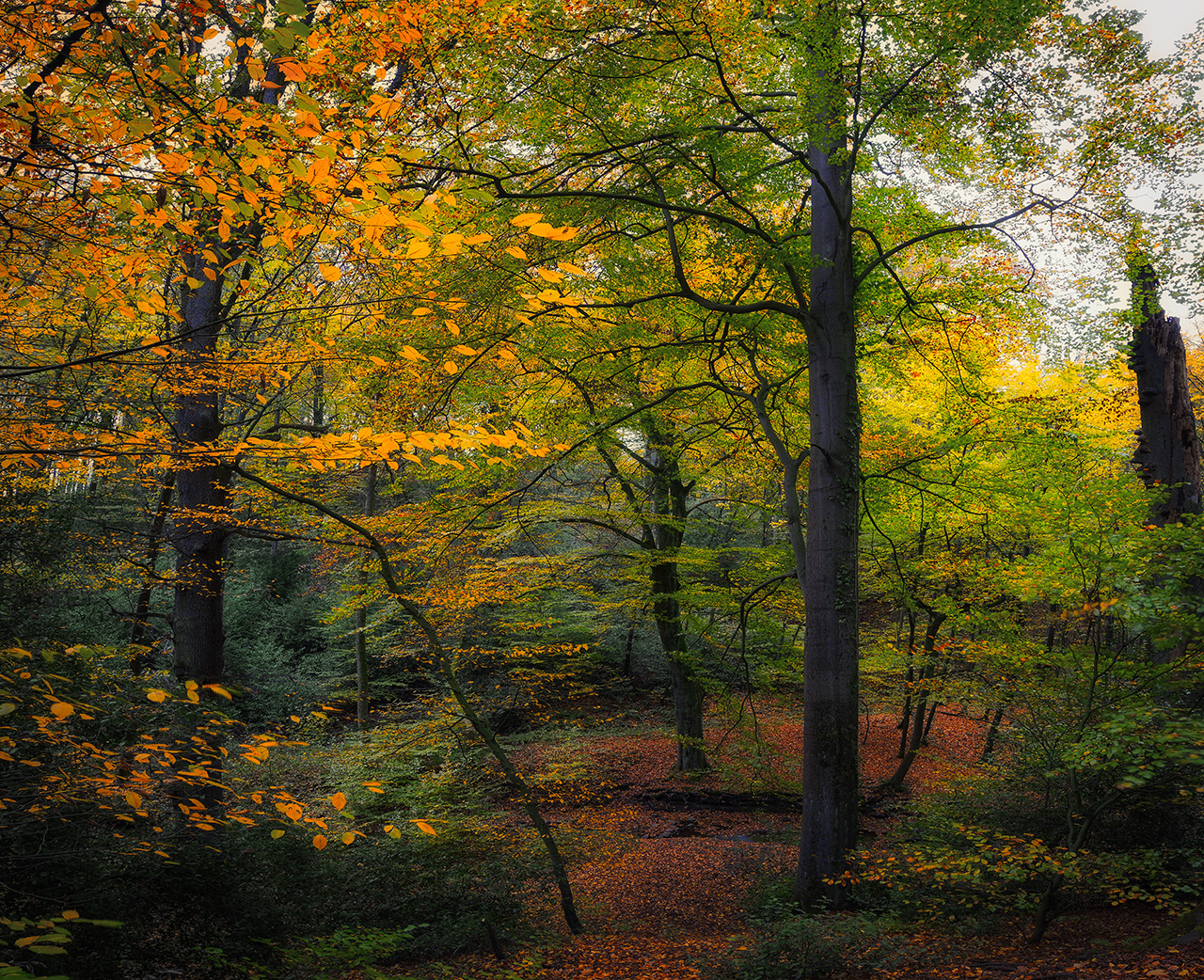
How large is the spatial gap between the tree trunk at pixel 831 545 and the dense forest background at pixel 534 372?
3 cm

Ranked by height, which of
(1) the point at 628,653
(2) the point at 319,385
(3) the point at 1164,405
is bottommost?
(1) the point at 628,653

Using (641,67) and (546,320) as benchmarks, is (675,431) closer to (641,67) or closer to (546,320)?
(546,320)

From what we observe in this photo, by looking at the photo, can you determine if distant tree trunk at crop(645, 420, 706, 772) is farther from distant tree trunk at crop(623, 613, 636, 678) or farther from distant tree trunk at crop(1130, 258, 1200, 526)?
distant tree trunk at crop(623, 613, 636, 678)

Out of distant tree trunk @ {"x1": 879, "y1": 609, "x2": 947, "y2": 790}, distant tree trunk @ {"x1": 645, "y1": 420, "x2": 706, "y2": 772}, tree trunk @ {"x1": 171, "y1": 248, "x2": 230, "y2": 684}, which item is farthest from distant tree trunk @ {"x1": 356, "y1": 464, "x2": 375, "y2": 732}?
distant tree trunk @ {"x1": 879, "y1": 609, "x2": 947, "y2": 790}

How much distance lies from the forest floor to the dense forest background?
0.33m

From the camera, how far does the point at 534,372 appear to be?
7.01 metres

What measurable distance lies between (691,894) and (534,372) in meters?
6.24

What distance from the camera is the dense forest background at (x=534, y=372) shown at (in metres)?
3.44

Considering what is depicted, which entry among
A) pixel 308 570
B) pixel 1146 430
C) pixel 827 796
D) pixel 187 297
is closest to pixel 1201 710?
pixel 827 796

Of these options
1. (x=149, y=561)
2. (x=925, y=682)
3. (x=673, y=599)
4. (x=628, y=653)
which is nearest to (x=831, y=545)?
(x=673, y=599)

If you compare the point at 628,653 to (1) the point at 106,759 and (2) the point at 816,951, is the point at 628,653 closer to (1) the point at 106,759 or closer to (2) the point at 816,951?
(2) the point at 816,951

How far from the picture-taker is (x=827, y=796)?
217 inches

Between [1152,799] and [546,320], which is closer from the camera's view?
[1152,799]

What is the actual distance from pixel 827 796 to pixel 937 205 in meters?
6.60
